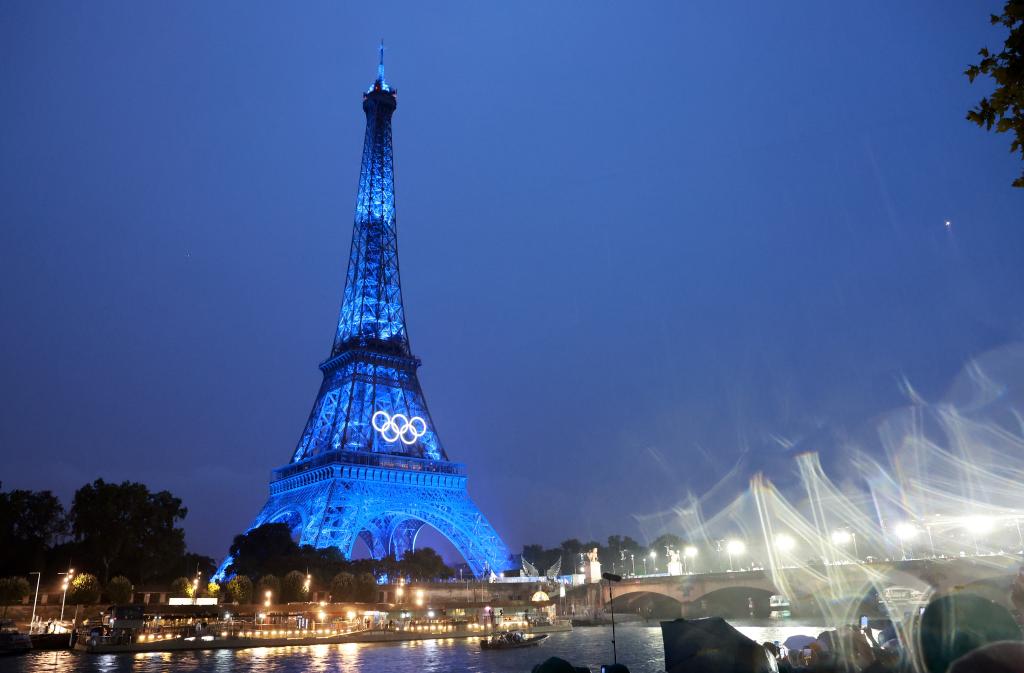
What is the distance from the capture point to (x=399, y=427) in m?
98.6

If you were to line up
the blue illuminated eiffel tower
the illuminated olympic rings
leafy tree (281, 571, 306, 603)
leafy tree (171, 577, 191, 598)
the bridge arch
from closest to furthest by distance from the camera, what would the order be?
leafy tree (281, 571, 306, 603), leafy tree (171, 577, 191, 598), the blue illuminated eiffel tower, the bridge arch, the illuminated olympic rings

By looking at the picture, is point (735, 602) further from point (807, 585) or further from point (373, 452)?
point (373, 452)

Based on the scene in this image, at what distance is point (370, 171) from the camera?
383ft

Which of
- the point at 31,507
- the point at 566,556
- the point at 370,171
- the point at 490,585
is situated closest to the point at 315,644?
the point at 490,585

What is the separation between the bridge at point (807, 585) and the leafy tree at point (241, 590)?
44.3m

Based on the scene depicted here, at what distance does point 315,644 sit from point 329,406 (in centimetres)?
4615

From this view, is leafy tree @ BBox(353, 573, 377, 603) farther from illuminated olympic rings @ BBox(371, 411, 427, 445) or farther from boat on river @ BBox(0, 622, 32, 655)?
boat on river @ BBox(0, 622, 32, 655)

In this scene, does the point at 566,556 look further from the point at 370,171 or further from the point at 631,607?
the point at 370,171

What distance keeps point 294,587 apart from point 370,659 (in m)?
29.8

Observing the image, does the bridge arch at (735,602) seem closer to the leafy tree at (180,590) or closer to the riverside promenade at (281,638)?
the riverside promenade at (281,638)

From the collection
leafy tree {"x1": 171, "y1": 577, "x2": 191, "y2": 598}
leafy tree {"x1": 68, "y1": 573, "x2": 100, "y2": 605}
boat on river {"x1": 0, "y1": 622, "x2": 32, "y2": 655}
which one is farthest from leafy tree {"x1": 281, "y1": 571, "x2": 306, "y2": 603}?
boat on river {"x1": 0, "y1": 622, "x2": 32, "y2": 655}

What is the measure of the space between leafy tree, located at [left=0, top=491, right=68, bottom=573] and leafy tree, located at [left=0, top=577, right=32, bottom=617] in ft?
44.1

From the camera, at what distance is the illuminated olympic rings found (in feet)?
317

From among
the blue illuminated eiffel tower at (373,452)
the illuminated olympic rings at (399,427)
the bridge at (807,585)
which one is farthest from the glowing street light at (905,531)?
the illuminated olympic rings at (399,427)
